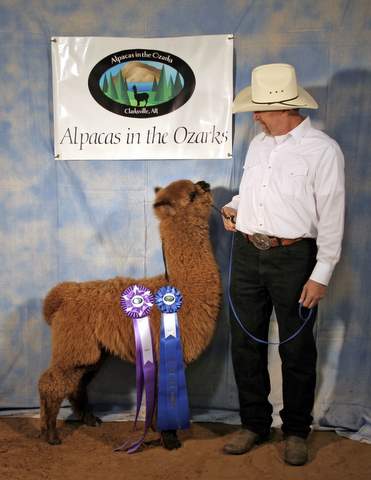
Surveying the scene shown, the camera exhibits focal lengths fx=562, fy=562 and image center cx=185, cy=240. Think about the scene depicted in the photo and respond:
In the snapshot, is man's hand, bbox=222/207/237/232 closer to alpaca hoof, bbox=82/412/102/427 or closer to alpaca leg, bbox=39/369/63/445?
alpaca leg, bbox=39/369/63/445

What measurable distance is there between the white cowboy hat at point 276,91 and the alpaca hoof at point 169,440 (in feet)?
5.01

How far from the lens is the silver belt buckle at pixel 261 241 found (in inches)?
94.0

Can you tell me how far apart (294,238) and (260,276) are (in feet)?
0.78

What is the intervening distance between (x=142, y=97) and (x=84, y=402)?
63.4 inches

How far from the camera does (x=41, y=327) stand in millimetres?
3061

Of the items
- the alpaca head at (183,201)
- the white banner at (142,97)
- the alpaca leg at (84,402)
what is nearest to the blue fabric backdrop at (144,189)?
the white banner at (142,97)

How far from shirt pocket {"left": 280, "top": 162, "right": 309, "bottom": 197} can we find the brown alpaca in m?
0.45

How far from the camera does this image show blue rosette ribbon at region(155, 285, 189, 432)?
8.40 feet

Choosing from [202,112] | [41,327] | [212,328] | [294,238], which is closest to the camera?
[294,238]

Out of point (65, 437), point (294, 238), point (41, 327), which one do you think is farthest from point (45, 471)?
point (294, 238)

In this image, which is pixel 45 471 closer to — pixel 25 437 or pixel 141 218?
pixel 25 437

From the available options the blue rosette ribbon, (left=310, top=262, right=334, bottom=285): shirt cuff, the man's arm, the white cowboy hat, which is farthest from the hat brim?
the blue rosette ribbon

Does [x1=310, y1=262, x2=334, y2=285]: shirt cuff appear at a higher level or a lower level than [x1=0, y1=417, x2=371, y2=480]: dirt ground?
higher

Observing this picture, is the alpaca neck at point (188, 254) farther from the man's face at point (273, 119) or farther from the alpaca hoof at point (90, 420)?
the alpaca hoof at point (90, 420)
